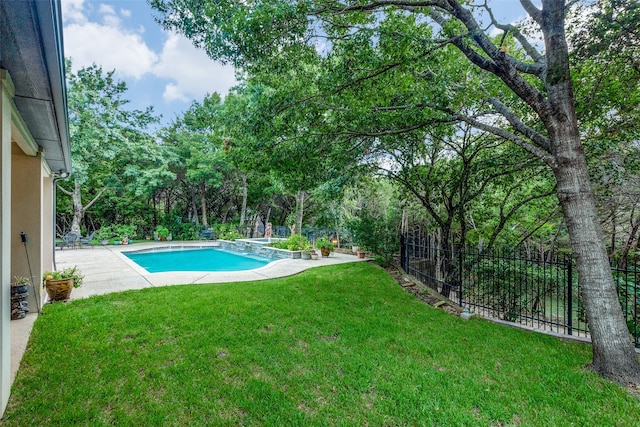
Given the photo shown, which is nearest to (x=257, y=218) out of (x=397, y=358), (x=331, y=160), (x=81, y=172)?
(x=81, y=172)

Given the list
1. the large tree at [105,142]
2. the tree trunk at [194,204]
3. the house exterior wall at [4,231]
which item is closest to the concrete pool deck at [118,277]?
the house exterior wall at [4,231]

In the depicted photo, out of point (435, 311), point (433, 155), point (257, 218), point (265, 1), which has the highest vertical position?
point (265, 1)

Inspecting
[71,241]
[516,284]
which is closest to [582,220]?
[516,284]

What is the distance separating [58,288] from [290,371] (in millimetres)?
4815

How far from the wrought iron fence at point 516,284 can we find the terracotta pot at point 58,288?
7.50 meters

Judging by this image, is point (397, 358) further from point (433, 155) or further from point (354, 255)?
point (354, 255)

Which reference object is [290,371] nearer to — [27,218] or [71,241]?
[27,218]

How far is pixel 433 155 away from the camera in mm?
7797

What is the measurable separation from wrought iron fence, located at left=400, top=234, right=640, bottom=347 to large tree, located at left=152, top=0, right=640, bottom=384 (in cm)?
80

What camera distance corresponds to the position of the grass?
2427 mm

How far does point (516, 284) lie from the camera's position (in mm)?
6844

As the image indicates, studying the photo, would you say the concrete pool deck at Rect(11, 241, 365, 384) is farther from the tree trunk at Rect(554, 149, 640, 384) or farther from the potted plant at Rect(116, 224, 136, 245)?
the tree trunk at Rect(554, 149, 640, 384)

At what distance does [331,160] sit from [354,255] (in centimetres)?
677

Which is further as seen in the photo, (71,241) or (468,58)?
(71,241)
